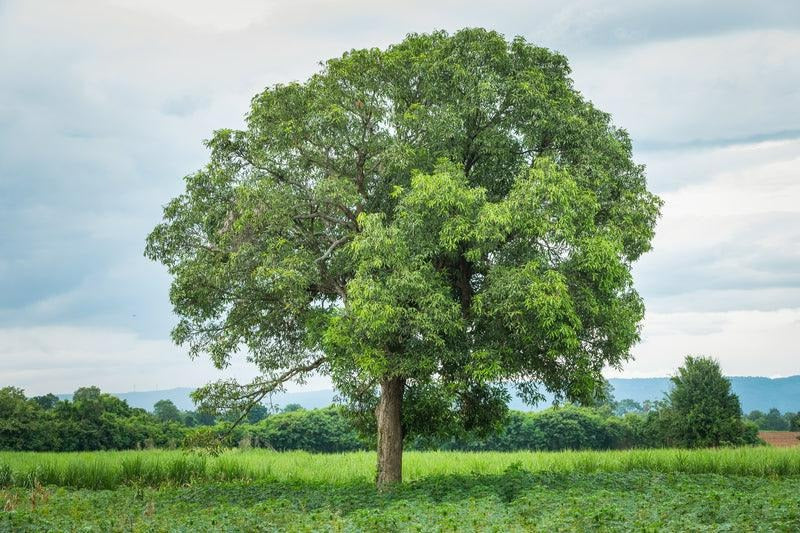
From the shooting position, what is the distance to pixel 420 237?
703 inches

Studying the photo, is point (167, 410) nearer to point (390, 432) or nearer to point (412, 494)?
point (390, 432)

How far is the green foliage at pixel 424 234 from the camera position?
17344 mm

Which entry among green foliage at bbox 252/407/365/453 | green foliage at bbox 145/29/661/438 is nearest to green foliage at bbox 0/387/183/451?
green foliage at bbox 252/407/365/453

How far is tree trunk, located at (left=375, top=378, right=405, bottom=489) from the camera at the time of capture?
20062 millimetres

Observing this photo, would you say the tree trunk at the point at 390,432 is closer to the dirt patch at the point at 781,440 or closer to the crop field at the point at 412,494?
the crop field at the point at 412,494

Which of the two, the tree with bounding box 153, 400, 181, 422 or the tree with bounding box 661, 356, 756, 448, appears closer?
the tree with bounding box 661, 356, 756, 448

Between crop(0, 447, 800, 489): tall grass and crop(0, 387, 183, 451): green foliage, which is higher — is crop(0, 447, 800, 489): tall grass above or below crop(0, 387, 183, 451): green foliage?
below

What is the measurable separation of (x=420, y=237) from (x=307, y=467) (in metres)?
13.2

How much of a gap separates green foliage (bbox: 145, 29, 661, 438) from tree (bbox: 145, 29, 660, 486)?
0.06 m

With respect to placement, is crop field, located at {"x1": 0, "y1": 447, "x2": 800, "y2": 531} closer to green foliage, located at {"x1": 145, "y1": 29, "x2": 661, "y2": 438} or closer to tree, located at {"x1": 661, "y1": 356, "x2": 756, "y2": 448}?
green foliage, located at {"x1": 145, "y1": 29, "x2": 661, "y2": 438}

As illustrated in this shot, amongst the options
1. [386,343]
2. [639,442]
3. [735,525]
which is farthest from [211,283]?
[639,442]

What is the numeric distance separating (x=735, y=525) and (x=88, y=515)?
38.4ft

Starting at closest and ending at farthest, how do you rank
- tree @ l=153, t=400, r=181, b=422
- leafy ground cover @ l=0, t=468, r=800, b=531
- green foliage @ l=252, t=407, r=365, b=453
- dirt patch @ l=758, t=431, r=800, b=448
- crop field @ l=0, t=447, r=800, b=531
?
leafy ground cover @ l=0, t=468, r=800, b=531
crop field @ l=0, t=447, r=800, b=531
dirt patch @ l=758, t=431, r=800, b=448
green foliage @ l=252, t=407, r=365, b=453
tree @ l=153, t=400, r=181, b=422

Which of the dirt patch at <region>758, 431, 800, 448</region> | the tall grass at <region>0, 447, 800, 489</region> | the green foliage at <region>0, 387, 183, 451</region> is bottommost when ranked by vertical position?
the dirt patch at <region>758, 431, 800, 448</region>
